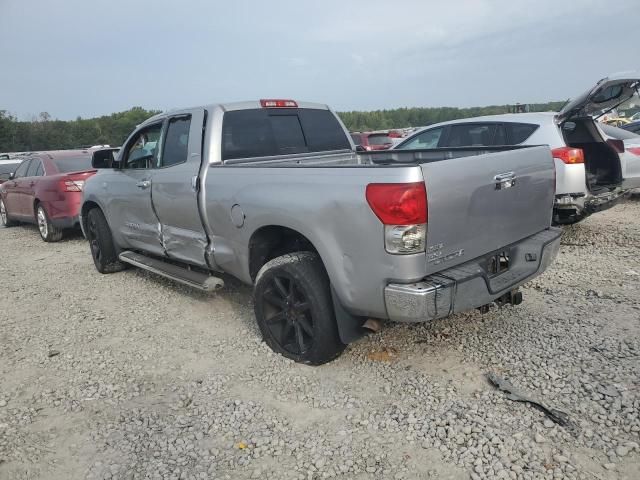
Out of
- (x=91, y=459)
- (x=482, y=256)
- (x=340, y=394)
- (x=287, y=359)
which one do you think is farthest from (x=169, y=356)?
(x=482, y=256)

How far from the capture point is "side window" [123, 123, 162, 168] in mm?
4973

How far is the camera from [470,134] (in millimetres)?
6941

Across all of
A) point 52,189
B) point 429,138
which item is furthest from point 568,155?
point 52,189

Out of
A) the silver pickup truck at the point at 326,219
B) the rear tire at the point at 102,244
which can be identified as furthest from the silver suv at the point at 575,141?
the rear tire at the point at 102,244

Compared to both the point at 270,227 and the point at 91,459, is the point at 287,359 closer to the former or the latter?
the point at 270,227

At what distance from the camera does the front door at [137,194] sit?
16.2 feet

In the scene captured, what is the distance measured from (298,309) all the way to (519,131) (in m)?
4.34

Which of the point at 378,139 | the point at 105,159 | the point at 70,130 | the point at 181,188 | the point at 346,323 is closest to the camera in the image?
the point at 346,323

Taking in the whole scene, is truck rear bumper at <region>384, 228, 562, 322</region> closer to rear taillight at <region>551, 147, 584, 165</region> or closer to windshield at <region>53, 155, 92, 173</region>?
rear taillight at <region>551, 147, 584, 165</region>

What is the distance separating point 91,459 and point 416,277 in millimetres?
2030

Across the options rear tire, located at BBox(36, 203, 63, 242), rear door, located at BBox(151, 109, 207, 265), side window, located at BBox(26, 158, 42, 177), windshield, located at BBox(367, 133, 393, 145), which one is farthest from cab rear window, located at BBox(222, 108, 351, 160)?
windshield, located at BBox(367, 133, 393, 145)

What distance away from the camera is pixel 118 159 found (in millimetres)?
5527

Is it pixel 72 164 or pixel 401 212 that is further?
pixel 72 164

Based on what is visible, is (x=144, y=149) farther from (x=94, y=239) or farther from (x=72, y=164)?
(x=72, y=164)
